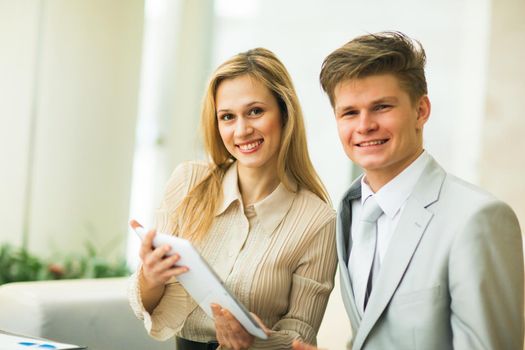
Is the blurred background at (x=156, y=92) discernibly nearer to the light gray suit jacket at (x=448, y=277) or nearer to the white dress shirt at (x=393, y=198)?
the white dress shirt at (x=393, y=198)

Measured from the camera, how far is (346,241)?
201 centimetres

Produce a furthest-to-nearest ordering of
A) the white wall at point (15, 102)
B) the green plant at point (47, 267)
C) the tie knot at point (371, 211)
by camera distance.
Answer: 1. the white wall at point (15, 102)
2. the green plant at point (47, 267)
3. the tie knot at point (371, 211)

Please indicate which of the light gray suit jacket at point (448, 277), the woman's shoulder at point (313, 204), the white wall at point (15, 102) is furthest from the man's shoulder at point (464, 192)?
the white wall at point (15, 102)

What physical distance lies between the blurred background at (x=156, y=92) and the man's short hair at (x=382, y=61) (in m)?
2.85

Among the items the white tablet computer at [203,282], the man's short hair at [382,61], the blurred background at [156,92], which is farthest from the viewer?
the blurred background at [156,92]

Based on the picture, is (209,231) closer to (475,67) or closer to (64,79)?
(64,79)

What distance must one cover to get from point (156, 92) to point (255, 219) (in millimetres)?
3347

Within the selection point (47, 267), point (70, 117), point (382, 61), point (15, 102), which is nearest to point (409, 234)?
point (382, 61)

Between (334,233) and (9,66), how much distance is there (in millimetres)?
2685

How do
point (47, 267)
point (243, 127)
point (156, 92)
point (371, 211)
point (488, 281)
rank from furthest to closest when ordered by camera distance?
point (156, 92) → point (47, 267) → point (243, 127) → point (371, 211) → point (488, 281)

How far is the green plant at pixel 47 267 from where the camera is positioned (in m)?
4.02

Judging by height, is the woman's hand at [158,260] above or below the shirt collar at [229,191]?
below

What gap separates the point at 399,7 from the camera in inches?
197

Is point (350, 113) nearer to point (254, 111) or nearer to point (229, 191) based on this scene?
point (254, 111)
